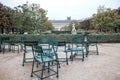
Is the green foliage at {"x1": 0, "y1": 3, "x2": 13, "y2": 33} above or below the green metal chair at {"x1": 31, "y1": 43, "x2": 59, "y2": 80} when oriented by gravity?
above

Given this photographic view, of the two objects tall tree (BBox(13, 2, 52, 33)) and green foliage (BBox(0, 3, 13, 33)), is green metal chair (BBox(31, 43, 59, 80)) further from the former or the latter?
green foliage (BBox(0, 3, 13, 33))

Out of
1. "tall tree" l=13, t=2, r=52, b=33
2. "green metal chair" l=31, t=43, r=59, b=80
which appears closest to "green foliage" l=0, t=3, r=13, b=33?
"tall tree" l=13, t=2, r=52, b=33

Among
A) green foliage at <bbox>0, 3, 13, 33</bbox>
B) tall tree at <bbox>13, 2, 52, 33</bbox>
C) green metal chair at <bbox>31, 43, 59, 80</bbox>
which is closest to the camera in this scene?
green metal chair at <bbox>31, 43, 59, 80</bbox>

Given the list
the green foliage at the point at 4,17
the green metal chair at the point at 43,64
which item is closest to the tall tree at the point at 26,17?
the green foliage at the point at 4,17

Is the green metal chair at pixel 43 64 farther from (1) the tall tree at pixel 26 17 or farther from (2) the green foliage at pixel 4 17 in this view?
(2) the green foliage at pixel 4 17

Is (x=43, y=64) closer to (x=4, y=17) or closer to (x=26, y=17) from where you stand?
(x=26, y=17)

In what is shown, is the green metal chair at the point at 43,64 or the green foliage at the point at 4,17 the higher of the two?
the green foliage at the point at 4,17

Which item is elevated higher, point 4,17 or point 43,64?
point 4,17

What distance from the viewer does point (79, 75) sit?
→ 15.9ft

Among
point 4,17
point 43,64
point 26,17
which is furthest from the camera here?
point 4,17

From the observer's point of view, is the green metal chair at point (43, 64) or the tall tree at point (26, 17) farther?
the tall tree at point (26, 17)

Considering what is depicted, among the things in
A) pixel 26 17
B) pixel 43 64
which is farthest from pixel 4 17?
pixel 43 64

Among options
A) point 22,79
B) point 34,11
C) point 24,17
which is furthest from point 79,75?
point 34,11

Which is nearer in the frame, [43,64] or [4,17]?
[43,64]
